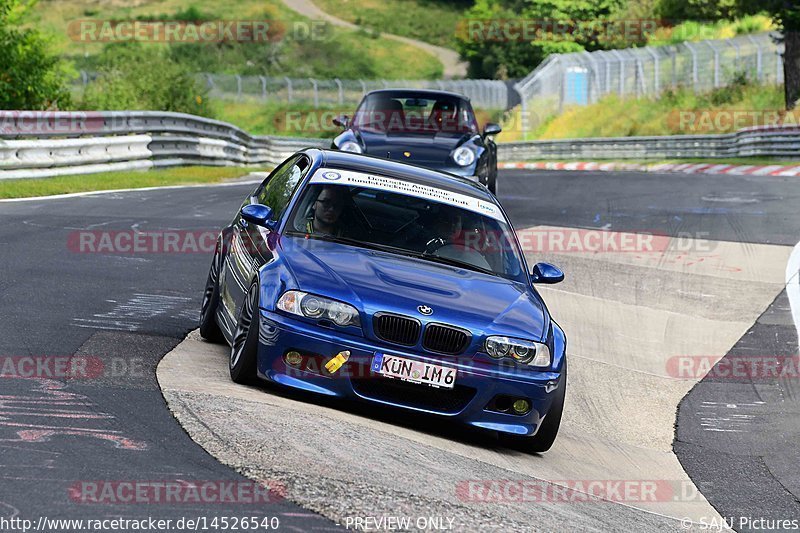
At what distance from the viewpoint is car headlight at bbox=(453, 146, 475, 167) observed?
51.4 feet

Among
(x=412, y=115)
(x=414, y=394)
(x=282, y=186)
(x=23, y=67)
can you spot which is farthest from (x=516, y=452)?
(x=23, y=67)

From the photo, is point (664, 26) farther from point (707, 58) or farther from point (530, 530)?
point (530, 530)

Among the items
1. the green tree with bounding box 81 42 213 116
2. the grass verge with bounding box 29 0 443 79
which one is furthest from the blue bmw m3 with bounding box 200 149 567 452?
the grass verge with bounding box 29 0 443 79

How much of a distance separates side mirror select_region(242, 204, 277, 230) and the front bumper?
114 centimetres

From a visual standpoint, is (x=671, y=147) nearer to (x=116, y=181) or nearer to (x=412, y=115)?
(x=116, y=181)

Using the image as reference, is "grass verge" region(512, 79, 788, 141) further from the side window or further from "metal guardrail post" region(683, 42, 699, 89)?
the side window

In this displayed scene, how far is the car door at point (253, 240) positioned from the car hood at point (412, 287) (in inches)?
9.8

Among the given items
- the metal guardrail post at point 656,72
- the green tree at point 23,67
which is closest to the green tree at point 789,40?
the metal guardrail post at point 656,72

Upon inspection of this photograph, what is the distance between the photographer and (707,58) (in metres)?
48.8

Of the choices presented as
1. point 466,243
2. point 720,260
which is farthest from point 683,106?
point 466,243

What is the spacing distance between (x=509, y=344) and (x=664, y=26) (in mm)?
66193

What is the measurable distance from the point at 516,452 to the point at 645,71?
4606cm

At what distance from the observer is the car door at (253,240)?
7832 millimetres

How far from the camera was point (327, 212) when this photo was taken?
8164 millimetres
